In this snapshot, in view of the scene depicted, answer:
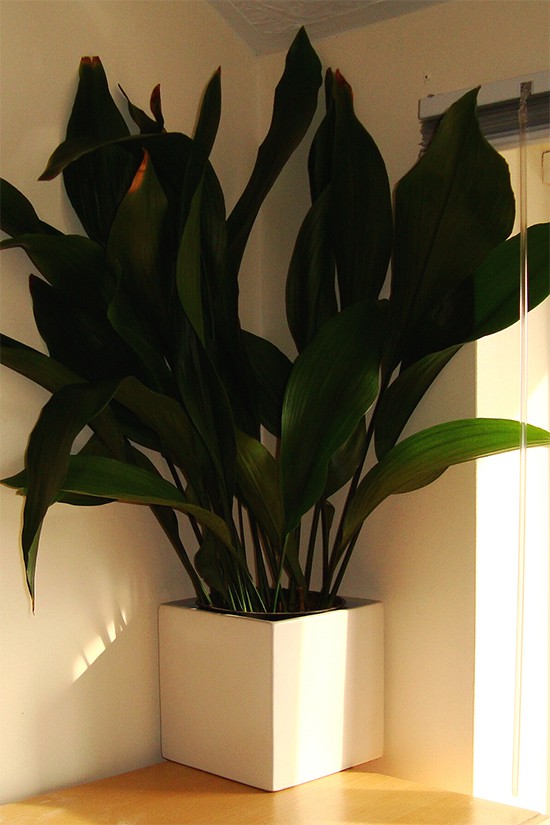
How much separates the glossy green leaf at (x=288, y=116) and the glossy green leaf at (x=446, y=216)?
19 cm

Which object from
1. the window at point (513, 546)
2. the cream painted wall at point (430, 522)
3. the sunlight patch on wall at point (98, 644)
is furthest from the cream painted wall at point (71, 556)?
the window at point (513, 546)

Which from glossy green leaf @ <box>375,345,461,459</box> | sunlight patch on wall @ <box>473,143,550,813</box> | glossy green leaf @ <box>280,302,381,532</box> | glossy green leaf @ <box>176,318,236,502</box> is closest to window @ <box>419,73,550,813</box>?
→ sunlight patch on wall @ <box>473,143,550,813</box>

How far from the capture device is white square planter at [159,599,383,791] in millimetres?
1215

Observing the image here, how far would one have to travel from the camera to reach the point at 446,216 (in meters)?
1.18

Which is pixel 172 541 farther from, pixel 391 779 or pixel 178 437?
pixel 391 779

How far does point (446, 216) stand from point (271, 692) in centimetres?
64

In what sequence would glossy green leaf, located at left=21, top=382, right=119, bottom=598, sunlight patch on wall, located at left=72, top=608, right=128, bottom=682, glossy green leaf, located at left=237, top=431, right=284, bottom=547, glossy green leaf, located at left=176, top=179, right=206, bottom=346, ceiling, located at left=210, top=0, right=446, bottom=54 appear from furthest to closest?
ceiling, located at left=210, top=0, right=446, bottom=54 → sunlight patch on wall, located at left=72, top=608, right=128, bottom=682 → glossy green leaf, located at left=237, top=431, right=284, bottom=547 → glossy green leaf, located at left=176, top=179, right=206, bottom=346 → glossy green leaf, located at left=21, top=382, right=119, bottom=598

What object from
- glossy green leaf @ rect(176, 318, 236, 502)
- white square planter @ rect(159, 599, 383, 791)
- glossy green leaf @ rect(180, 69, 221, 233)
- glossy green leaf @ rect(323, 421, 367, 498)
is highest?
glossy green leaf @ rect(180, 69, 221, 233)

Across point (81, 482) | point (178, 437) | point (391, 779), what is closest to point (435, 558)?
point (391, 779)

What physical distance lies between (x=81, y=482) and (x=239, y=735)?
0.42 meters

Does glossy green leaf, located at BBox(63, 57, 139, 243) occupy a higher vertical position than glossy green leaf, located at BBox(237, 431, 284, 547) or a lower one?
higher

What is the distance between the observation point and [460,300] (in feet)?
4.03

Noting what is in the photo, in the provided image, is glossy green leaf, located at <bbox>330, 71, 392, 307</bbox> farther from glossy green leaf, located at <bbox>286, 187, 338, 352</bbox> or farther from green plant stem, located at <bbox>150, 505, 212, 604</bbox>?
green plant stem, located at <bbox>150, 505, 212, 604</bbox>

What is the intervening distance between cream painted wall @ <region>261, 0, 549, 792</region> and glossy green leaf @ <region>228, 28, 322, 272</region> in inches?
6.9
